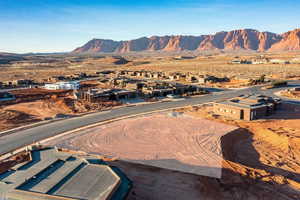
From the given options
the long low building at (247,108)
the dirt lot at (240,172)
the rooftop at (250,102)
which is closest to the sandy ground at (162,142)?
the dirt lot at (240,172)

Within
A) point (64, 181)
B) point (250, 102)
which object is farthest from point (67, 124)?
point (250, 102)

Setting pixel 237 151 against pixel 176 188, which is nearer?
pixel 176 188

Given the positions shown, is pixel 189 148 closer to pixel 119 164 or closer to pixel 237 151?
pixel 237 151

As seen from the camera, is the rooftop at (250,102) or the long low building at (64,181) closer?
the long low building at (64,181)

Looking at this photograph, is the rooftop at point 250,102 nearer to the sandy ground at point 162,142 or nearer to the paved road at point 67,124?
the sandy ground at point 162,142

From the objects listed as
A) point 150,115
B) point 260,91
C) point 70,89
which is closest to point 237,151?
point 150,115

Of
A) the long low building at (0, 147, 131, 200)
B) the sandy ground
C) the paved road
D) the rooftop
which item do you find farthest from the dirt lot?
the rooftop
